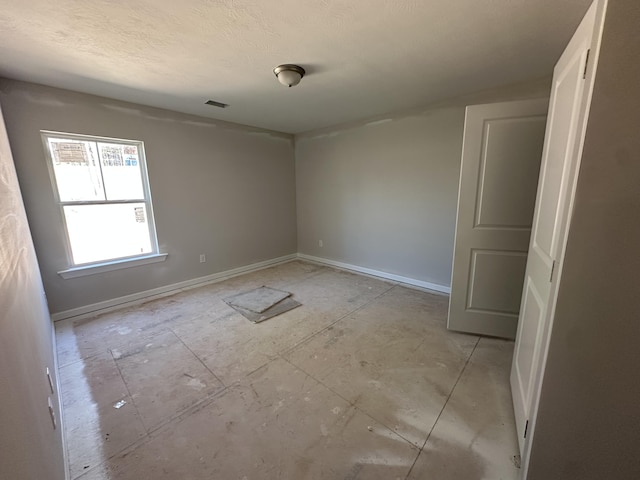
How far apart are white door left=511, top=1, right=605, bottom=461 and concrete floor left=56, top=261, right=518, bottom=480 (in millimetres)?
329

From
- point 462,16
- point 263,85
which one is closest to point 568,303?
point 462,16

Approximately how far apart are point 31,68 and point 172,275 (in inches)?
93.8

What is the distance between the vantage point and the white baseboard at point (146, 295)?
280 cm

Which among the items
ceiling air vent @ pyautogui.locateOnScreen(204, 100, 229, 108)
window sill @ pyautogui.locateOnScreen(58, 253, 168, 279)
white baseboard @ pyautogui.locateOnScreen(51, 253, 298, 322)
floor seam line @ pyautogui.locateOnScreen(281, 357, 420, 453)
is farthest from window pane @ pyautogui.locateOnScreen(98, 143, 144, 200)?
floor seam line @ pyautogui.locateOnScreen(281, 357, 420, 453)

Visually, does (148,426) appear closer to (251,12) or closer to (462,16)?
(251,12)

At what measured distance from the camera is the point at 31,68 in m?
2.09

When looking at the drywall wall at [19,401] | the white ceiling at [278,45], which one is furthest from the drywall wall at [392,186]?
the drywall wall at [19,401]

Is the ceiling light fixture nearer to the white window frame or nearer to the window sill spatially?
the white window frame

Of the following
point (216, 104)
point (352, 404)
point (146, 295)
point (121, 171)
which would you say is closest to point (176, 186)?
point (121, 171)

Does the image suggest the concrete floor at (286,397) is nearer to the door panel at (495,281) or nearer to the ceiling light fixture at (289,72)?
the door panel at (495,281)

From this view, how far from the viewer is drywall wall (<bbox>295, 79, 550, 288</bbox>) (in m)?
3.11

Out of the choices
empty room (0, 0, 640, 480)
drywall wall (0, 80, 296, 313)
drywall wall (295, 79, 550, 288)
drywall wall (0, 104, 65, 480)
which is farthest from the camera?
drywall wall (295, 79, 550, 288)

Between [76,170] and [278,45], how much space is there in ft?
8.50

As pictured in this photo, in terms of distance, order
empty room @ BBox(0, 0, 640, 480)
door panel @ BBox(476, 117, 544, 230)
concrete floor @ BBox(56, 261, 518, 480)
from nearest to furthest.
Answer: empty room @ BBox(0, 0, 640, 480) < concrete floor @ BBox(56, 261, 518, 480) < door panel @ BBox(476, 117, 544, 230)
